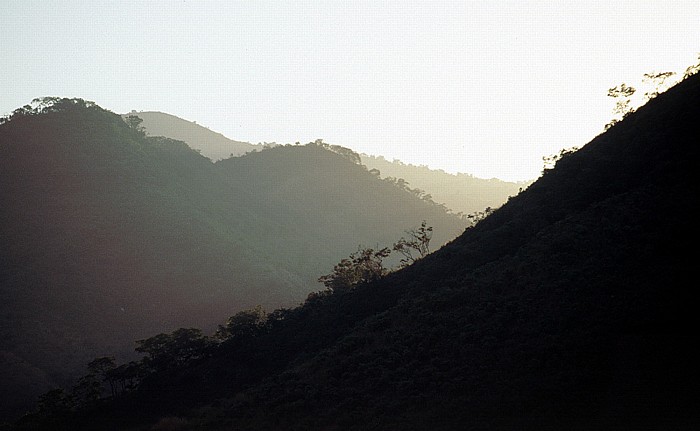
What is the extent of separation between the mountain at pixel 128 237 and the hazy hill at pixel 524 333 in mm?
38607

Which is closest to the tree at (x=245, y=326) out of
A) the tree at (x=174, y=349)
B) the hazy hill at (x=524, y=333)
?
the hazy hill at (x=524, y=333)

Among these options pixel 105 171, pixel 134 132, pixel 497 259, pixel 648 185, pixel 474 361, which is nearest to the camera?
pixel 474 361

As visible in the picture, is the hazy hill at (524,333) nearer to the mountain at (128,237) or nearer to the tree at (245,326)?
the tree at (245,326)

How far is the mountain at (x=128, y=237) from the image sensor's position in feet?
279

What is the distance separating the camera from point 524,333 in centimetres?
3062

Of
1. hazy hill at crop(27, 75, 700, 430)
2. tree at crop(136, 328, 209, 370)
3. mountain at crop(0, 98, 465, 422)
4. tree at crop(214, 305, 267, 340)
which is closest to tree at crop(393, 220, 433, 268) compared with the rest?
hazy hill at crop(27, 75, 700, 430)

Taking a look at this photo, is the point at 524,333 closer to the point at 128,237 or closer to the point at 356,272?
the point at 356,272

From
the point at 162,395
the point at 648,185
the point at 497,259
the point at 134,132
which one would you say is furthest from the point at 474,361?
the point at 134,132

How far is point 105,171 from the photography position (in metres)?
133

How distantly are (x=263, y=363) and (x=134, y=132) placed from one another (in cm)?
13716

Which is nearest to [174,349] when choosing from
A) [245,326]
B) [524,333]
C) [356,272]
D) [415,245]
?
[245,326]

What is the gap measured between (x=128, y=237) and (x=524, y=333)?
4145 inches

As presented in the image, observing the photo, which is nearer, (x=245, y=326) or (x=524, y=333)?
Result: (x=524, y=333)

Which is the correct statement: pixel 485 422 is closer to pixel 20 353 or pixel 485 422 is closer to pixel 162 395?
pixel 162 395
